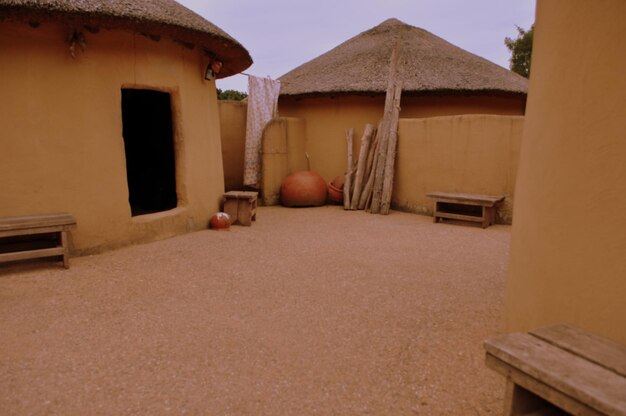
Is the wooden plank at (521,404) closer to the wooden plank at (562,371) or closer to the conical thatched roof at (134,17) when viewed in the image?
the wooden plank at (562,371)

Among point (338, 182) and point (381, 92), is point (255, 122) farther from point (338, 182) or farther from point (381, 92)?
point (381, 92)

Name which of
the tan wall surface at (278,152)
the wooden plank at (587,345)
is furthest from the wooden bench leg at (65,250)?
the tan wall surface at (278,152)

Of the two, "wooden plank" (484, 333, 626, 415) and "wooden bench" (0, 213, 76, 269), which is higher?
"wooden plank" (484, 333, 626, 415)

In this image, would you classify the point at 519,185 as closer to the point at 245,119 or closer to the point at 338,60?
the point at 245,119

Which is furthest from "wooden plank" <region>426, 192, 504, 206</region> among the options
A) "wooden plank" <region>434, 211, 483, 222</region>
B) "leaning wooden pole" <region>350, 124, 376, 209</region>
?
"leaning wooden pole" <region>350, 124, 376, 209</region>

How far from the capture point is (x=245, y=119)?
973 cm

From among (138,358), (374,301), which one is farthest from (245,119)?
(138,358)

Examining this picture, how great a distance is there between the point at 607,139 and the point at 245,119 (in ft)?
28.7

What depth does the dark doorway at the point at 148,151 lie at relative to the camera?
7.92 m

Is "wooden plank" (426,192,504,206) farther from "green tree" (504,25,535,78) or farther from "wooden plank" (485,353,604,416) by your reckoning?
"green tree" (504,25,535,78)

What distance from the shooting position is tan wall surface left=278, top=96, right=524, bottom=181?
9328 mm

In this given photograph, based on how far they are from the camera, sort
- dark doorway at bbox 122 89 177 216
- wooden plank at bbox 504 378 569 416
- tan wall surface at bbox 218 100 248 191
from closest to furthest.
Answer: wooden plank at bbox 504 378 569 416, dark doorway at bbox 122 89 177 216, tan wall surface at bbox 218 100 248 191

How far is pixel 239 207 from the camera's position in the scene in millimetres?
6648

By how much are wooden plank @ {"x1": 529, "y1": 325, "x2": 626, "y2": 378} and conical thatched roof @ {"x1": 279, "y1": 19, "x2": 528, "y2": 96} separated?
785 cm
